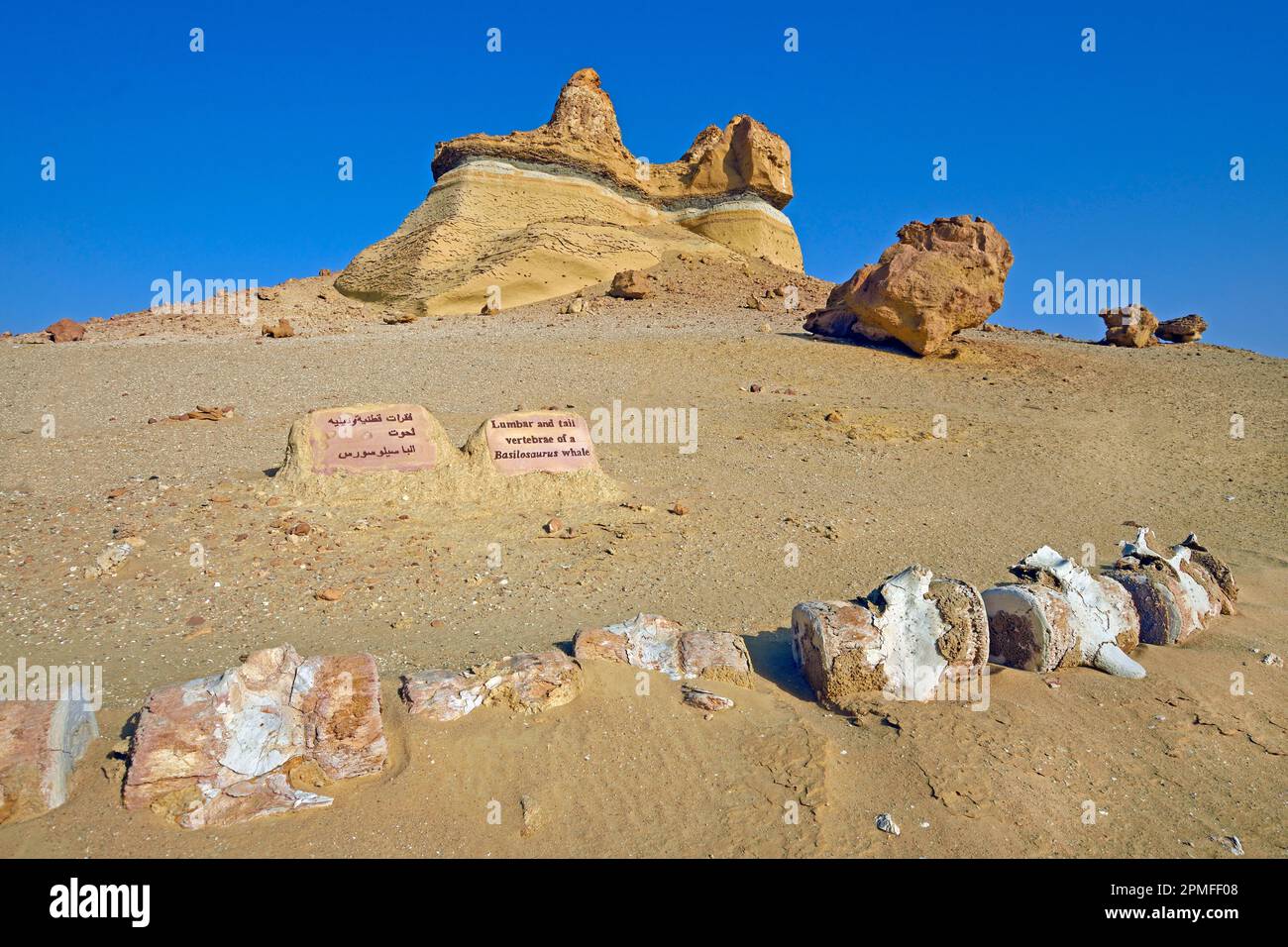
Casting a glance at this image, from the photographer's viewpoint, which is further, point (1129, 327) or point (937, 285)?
point (1129, 327)

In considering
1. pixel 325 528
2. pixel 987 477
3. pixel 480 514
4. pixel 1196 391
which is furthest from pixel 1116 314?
pixel 325 528

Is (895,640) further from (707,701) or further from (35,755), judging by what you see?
(35,755)

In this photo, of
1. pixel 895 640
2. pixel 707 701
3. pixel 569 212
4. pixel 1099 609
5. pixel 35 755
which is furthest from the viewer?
pixel 569 212

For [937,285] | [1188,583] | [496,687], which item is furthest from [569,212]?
[496,687]

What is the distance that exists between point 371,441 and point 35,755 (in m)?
4.27

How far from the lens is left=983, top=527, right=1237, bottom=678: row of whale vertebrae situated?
405 cm

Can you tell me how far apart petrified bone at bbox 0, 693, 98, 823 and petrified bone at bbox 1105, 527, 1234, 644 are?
562 centimetres

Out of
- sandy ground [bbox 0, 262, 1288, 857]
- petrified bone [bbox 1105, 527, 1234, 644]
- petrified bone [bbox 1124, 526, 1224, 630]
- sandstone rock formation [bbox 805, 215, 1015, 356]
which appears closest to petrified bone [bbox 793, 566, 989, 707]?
sandy ground [bbox 0, 262, 1288, 857]

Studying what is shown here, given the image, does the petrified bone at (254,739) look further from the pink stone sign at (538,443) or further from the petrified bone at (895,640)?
the pink stone sign at (538,443)

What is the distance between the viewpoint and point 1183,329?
1838 cm

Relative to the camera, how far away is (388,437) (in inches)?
267

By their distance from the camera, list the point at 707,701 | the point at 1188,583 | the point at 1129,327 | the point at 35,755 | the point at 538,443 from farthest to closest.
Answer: the point at 1129,327 < the point at 538,443 < the point at 1188,583 < the point at 707,701 < the point at 35,755

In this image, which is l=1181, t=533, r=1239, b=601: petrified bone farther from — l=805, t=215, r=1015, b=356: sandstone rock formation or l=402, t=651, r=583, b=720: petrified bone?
l=805, t=215, r=1015, b=356: sandstone rock formation
